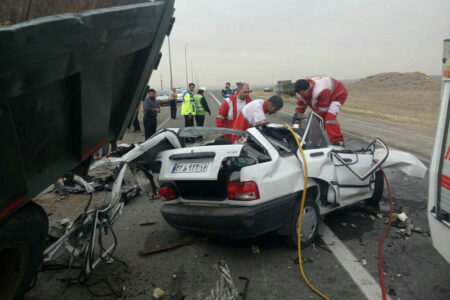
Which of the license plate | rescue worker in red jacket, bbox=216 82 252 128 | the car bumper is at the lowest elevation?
the car bumper

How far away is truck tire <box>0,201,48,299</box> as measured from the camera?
246cm

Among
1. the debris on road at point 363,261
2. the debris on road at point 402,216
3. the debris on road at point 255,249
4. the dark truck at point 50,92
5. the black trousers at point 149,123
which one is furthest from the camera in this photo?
the black trousers at point 149,123

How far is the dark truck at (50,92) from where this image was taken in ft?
6.78

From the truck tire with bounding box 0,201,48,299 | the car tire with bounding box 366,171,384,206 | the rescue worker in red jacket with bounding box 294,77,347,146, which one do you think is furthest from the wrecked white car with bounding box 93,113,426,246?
the rescue worker in red jacket with bounding box 294,77,347,146

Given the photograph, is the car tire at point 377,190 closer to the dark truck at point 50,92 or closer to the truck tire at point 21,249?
the dark truck at point 50,92

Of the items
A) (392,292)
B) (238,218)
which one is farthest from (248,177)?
(392,292)

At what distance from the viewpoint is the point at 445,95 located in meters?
2.83

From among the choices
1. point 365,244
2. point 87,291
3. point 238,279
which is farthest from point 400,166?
point 87,291

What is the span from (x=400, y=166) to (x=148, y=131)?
8.44m

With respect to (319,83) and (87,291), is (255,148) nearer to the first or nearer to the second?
(87,291)

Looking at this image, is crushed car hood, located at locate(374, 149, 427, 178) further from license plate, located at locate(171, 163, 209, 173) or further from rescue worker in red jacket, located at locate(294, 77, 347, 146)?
license plate, located at locate(171, 163, 209, 173)

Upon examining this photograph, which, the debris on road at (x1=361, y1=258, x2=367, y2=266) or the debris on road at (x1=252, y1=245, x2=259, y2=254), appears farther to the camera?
the debris on road at (x1=252, y1=245, x2=259, y2=254)

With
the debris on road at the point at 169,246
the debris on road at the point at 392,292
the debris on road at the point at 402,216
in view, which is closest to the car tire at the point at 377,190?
the debris on road at the point at 402,216

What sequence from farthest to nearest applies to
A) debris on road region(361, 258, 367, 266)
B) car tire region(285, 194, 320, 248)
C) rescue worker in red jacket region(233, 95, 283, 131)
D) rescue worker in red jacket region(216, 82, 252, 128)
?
rescue worker in red jacket region(216, 82, 252, 128), rescue worker in red jacket region(233, 95, 283, 131), car tire region(285, 194, 320, 248), debris on road region(361, 258, 367, 266)
